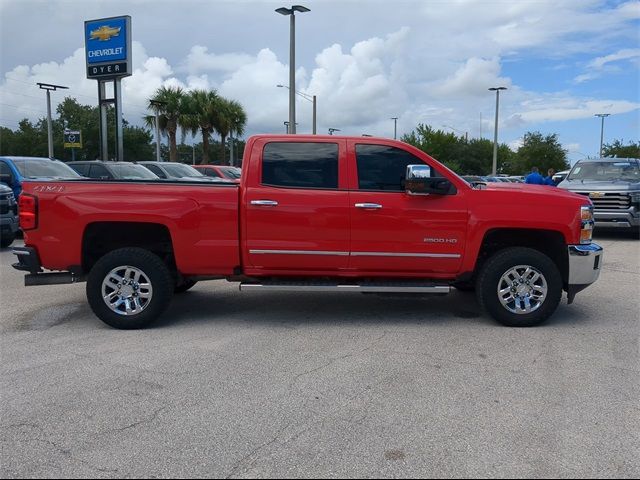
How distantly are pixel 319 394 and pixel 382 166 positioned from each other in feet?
8.61

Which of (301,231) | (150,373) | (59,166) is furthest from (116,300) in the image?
(59,166)

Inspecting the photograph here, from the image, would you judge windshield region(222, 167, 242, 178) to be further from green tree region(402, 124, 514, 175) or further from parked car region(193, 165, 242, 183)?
green tree region(402, 124, 514, 175)

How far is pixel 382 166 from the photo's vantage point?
586cm

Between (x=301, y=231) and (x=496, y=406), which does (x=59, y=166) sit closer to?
(x=301, y=231)

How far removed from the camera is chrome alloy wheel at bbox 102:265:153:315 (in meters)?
5.74

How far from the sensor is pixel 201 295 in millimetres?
7453

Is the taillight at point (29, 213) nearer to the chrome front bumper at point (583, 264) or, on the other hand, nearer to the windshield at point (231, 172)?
the chrome front bumper at point (583, 264)

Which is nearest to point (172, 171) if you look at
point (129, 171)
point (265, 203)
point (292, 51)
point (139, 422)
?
point (129, 171)

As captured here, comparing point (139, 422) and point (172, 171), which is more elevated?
point (172, 171)

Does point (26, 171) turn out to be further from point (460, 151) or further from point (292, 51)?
point (460, 151)

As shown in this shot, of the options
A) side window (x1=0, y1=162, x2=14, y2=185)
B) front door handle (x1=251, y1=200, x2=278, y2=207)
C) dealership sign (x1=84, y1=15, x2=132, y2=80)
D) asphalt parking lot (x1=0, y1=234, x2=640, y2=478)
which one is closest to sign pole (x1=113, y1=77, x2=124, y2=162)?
dealership sign (x1=84, y1=15, x2=132, y2=80)

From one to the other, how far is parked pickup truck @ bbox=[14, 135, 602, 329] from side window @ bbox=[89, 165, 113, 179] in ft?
31.1

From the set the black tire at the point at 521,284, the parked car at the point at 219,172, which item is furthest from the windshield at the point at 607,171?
the parked car at the point at 219,172

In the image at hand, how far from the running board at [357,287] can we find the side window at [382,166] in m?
0.99
